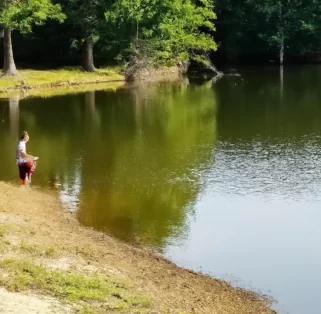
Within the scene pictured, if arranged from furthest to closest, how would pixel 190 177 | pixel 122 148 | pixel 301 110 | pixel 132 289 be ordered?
1. pixel 301 110
2. pixel 122 148
3. pixel 190 177
4. pixel 132 289

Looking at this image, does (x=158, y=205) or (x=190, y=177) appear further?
(x=190, y=177)

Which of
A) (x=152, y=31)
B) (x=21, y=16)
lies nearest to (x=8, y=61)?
(x=21, y=16)

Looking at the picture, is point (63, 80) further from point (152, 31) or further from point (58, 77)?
point (152, 31)

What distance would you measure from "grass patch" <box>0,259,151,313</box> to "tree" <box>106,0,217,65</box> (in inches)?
1682

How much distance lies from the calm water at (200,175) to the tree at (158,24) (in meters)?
14.2

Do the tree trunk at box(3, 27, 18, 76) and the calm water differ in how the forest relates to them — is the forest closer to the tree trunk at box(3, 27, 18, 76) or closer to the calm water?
the tree trunk at box(3, 27, 18, 76)

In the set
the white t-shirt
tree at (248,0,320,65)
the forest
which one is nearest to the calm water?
the white t-shirt

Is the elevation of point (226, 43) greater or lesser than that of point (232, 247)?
greater

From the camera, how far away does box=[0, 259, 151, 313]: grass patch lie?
9.84 meters

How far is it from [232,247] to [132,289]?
163 inches

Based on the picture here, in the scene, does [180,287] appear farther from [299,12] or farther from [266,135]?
[299,12]

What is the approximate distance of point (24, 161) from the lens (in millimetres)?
19406

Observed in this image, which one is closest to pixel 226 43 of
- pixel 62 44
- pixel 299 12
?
pixel 299 12

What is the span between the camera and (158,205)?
58.3 ft
